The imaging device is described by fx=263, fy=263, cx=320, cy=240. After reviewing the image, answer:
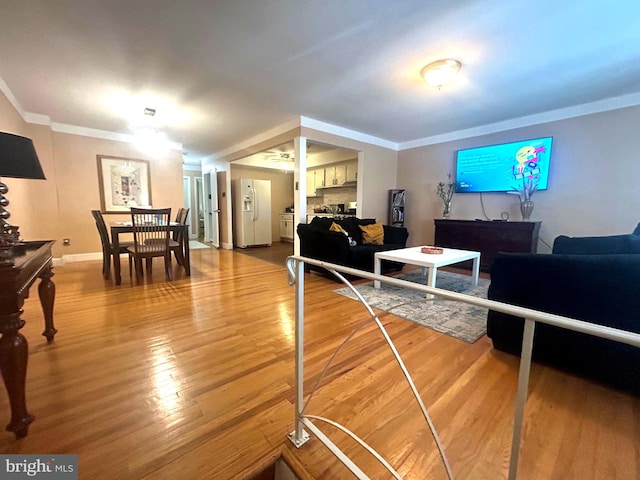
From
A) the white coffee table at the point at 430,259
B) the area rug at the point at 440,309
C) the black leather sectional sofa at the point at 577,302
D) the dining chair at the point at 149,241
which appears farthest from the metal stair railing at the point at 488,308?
the dining chair at the point at 149,241

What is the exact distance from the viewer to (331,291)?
3.17 m

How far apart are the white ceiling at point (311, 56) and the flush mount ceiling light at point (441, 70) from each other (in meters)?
0.08

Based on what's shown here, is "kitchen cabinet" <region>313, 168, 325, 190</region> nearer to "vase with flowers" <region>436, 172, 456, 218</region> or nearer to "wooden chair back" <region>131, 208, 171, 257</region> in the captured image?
"vase with flowers" <region>436, 172, 456, 218</region>

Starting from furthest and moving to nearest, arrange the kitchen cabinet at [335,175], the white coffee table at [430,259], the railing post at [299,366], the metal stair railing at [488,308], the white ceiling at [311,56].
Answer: the kitchen cabinet at [335,175]
the white coffee table at [430,259]
the white ceiling at [311,56]
the railing post at [299,366]
the metal stair railing at [488,308]

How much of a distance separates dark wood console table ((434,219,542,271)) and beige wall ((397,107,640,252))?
414 millimetres

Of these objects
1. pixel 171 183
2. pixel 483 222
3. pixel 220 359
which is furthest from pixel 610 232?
pixel 171 183

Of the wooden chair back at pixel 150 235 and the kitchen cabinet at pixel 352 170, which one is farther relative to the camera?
the kitchen cabinet at pixel 352 170

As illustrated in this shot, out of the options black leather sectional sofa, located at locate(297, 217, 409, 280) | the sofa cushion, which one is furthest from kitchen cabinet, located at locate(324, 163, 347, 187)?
the sofa cushion

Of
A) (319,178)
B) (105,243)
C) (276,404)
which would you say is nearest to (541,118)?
(319,178)

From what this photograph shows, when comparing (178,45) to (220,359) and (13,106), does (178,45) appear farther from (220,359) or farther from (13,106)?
(13,106)

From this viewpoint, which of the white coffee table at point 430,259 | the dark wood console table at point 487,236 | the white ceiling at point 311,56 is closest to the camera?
the white ceiling at point 311,56

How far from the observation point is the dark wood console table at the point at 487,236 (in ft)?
12.4

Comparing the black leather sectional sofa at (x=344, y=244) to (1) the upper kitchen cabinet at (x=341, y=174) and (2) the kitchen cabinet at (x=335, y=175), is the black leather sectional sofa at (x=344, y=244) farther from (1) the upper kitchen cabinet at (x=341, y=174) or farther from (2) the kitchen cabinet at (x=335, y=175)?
(2) the kitchen cabinet at (x=335, y=175)

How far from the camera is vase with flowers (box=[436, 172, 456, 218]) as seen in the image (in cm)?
481
